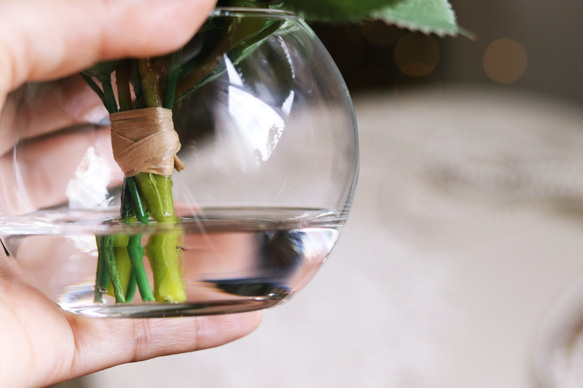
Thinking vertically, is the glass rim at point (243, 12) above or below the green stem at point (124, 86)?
above

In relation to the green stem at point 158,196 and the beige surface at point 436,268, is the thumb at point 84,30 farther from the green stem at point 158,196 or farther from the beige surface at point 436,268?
the beige surface at point 436,268

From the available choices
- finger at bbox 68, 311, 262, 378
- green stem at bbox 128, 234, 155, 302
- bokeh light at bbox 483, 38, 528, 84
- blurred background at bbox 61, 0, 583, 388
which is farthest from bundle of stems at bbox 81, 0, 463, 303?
bokeh light at bbox 483, 38, 528, 84

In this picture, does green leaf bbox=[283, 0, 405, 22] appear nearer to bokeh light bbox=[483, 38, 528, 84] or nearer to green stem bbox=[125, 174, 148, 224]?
green stem bbox=[125, 174, 148, 224]

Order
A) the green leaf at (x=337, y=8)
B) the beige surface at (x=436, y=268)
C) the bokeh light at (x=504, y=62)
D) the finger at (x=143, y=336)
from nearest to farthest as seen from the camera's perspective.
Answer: the green leaf at (x=337, y=8), the finger at (x=143, y=336), the beige surface at (x=436, y=268), the bokeh light at (x=504, y=62)

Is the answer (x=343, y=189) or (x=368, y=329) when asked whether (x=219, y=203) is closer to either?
(x=343, y=189)

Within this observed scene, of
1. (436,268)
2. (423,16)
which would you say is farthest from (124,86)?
(436,268)

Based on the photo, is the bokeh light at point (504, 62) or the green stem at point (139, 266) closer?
the green stem at point (139, 266)

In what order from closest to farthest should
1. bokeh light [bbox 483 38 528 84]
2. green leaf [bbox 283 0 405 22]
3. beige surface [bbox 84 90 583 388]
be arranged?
1. green leaf [bbox 283 0 405 22]
2. beige surface [bbox 84 90 583 388]
3. bokeh light [bbox 483 38 528 84]

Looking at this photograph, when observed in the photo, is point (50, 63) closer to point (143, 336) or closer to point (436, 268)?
point (143, 336)

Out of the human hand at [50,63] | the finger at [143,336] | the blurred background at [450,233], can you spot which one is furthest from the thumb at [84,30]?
the blurred background at [450,233]
